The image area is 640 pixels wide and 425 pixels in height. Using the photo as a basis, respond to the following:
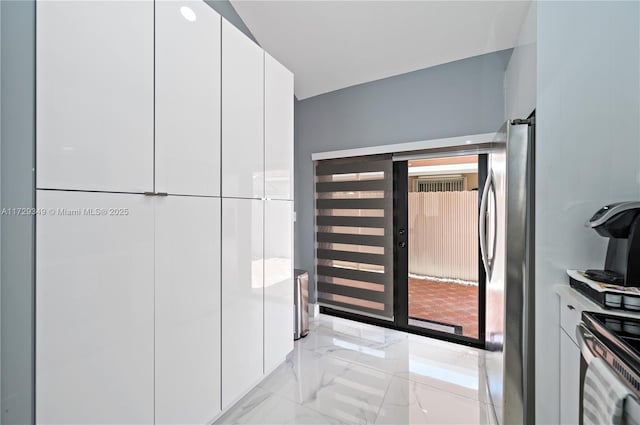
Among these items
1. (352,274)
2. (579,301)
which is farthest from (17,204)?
(352,274)

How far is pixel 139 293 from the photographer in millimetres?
1220

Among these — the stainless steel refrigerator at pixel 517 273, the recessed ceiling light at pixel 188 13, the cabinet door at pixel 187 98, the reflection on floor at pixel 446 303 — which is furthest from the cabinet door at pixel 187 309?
the reflection on floor at pixel 446 303

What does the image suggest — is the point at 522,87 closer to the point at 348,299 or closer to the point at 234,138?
the point at 234,138

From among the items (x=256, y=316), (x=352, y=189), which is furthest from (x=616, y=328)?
(x=352, y=189)

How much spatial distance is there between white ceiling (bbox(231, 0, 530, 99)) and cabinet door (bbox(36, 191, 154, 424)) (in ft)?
6.98

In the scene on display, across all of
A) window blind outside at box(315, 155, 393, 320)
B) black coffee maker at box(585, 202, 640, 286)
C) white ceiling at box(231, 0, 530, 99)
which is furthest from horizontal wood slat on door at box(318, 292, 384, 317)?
white ceiling at box(231, 0, 530, 99)

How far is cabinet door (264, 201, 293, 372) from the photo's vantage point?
199 cm

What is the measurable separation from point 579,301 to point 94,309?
188 cm

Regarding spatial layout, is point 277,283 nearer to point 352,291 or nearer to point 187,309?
point 187,309

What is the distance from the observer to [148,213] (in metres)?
1.25

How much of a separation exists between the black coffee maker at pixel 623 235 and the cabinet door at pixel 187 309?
1795 millimetres

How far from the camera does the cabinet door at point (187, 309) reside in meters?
1.32

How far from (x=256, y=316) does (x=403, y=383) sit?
118cm

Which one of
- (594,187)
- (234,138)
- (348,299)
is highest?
(234,138)
